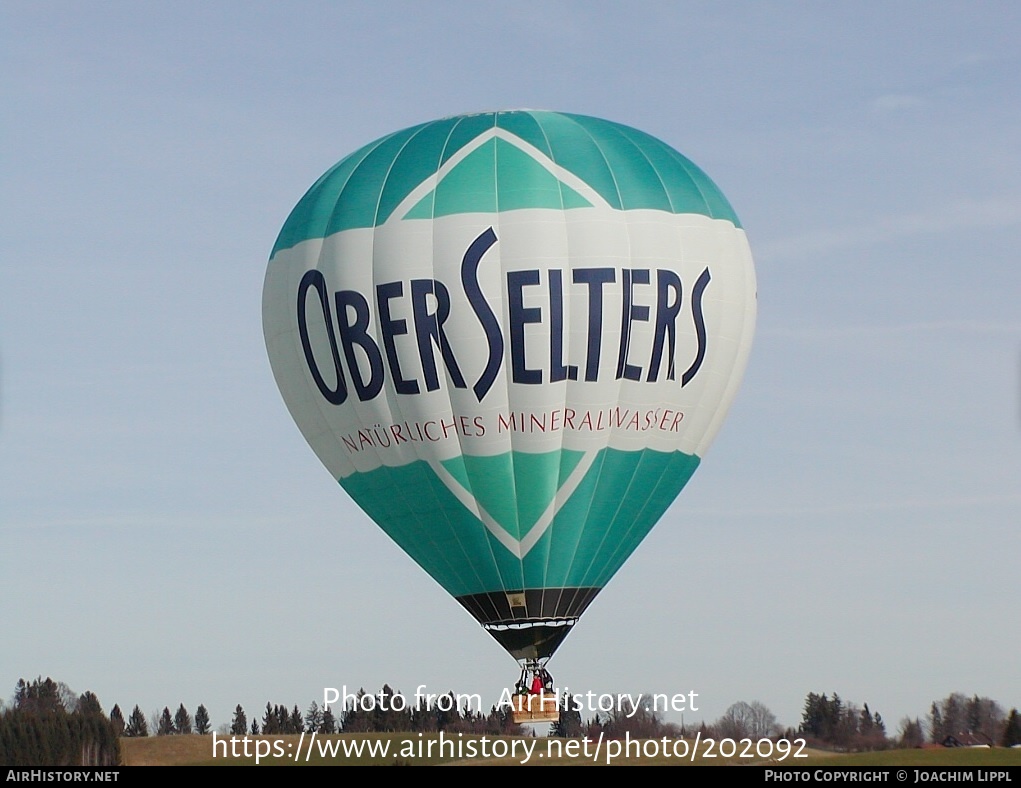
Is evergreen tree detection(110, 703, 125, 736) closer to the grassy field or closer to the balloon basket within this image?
the grassy field

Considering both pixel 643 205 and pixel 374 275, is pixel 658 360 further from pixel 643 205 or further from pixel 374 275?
pixel 374 275

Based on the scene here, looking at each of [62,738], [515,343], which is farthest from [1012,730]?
[62,738]

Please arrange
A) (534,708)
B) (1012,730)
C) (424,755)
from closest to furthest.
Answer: (534,708), (1012,730), (424,755)

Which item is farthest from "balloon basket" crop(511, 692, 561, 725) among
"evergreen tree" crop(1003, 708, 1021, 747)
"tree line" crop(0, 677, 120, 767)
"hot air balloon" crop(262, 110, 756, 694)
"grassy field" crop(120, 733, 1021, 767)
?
"tree line" crop(0, 677, 120, 767)

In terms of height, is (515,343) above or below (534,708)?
above

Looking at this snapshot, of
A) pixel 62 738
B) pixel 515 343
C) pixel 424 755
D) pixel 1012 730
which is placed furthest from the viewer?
pixel 62 738

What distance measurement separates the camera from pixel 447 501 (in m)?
37.2

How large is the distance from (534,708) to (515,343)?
711 centimetres

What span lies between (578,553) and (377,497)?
13.8 feet

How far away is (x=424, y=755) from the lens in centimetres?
5081

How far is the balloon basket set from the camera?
121ft

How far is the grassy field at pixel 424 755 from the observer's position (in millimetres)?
37250

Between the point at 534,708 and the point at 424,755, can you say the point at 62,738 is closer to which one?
the point at 424,755

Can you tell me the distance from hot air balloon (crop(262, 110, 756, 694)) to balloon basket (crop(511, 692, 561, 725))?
2.80 feet
